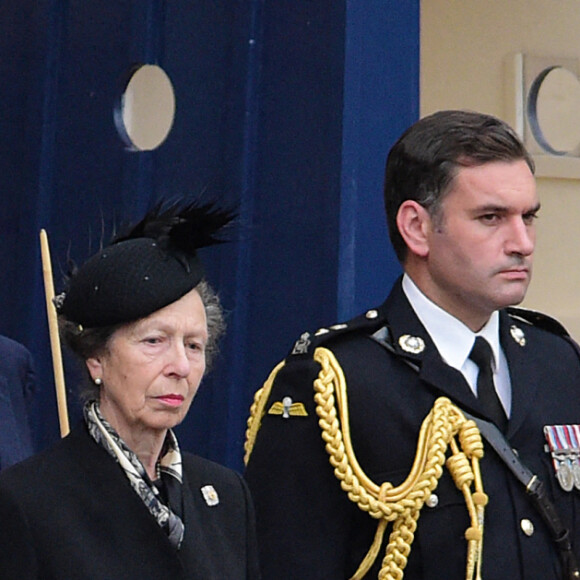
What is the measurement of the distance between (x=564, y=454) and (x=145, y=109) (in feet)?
6.03

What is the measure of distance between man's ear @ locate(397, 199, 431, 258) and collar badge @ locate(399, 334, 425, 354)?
143mm

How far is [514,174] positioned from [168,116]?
1.55 meters

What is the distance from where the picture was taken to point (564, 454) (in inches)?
118

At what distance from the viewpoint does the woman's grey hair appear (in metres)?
2.68

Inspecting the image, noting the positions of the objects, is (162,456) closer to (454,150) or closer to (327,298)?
(454,150)

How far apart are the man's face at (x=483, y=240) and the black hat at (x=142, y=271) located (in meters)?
0.41

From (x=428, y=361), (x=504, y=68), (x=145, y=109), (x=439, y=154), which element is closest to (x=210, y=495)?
(x=428, y=361)

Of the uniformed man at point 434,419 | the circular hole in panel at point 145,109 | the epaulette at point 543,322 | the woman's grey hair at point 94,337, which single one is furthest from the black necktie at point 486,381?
the circular hole in panel at point 145,109

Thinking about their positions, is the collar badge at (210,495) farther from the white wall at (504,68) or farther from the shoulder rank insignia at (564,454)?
the white wall at (504,68)

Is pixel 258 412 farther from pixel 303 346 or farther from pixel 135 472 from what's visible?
pixel 135 472

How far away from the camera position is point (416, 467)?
9.48 feet

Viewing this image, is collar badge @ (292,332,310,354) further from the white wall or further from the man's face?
the white wall

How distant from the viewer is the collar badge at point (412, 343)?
9.82 feet

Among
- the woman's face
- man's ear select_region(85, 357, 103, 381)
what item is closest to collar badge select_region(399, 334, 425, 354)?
the woman's face
